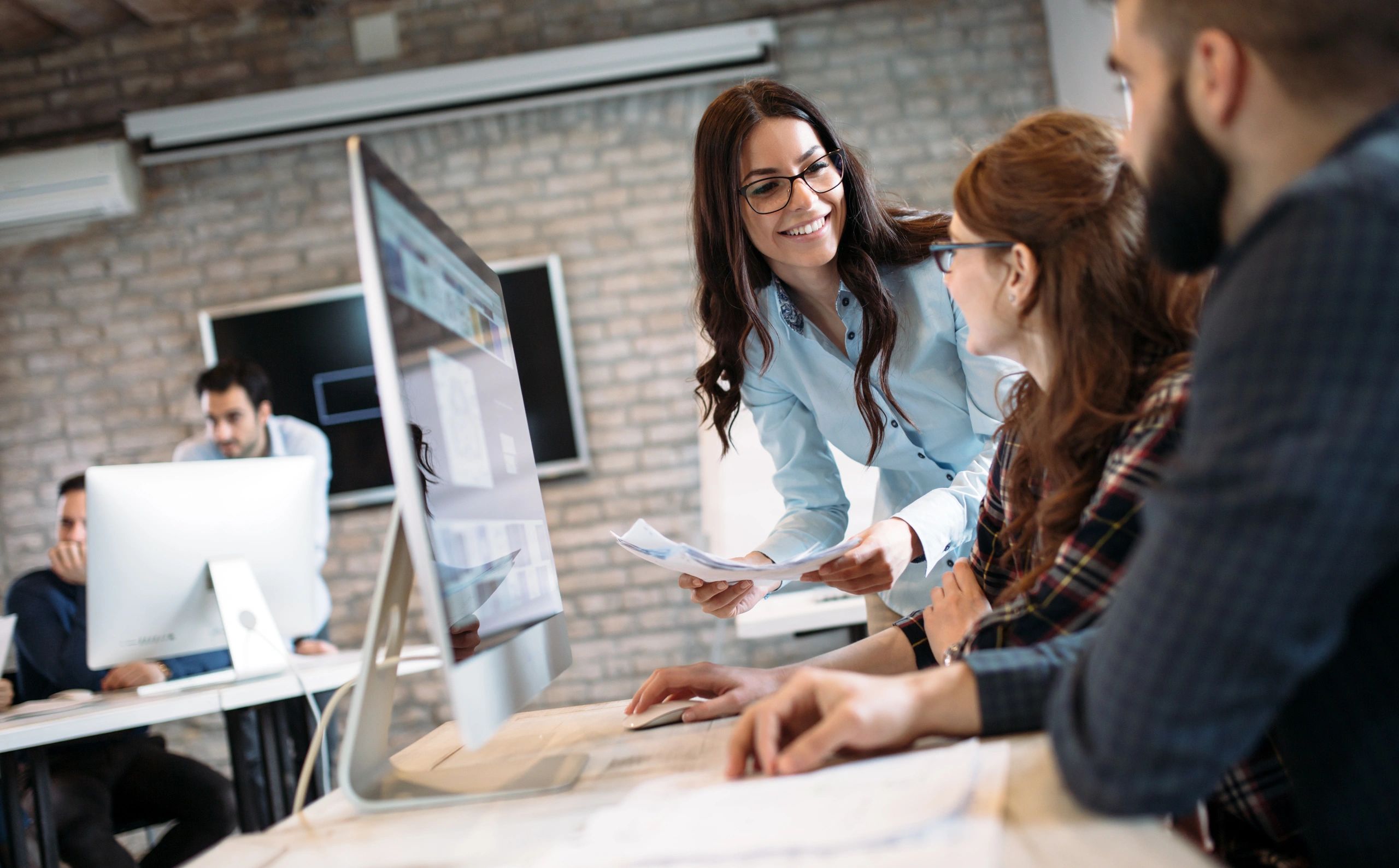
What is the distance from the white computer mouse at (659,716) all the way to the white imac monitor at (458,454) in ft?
0.38

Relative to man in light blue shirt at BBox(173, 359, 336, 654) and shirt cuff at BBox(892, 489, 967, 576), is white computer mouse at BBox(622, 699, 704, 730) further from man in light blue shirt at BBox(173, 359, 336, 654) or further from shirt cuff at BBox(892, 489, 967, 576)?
man in light blue shirt at BBox(173, 359, 336, 654)

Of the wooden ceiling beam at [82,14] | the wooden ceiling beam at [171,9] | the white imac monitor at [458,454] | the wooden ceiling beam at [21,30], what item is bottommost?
the white imac monitor at [458,454]

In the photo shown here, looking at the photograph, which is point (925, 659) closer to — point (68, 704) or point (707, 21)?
point (68, 704)

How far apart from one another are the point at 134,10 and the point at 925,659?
460 cm

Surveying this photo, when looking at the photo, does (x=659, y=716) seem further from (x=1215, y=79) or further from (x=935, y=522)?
(x=1215, y=79)

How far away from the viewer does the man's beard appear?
67 centimetres

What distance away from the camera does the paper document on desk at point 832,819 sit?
609 millimetres

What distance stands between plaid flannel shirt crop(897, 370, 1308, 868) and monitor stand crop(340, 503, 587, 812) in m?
0.43

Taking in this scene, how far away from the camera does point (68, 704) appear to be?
96.0 inches

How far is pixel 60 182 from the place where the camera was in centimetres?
432

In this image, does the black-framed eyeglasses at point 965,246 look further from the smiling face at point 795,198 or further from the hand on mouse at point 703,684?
the hand on mouse at point 703,684

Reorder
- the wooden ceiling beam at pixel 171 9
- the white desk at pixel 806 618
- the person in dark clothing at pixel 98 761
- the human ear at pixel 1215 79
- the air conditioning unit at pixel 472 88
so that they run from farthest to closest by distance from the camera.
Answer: the wooden ceiling beam at pixel 171 9
the air conditioning unit at pixel 472 88
the white desk at pixel 806 618
the person in dark clothing at pixel 98 761
the human ear at pixel 1215 79

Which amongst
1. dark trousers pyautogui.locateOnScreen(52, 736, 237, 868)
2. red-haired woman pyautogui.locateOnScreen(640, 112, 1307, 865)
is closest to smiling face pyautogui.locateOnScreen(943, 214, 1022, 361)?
red-haired woman pyautogui.locateOnScreen(640, 112, 1307, 865)

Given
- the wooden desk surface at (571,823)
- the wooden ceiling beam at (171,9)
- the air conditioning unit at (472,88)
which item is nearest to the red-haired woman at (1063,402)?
the wooden desk surface at (571,823)
